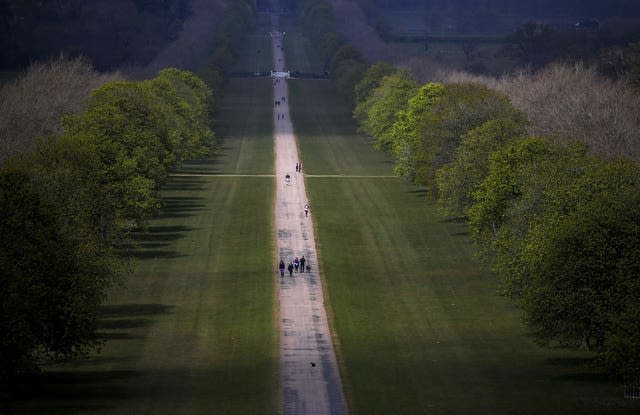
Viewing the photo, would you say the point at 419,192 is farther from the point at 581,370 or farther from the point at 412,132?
the point at 581,370

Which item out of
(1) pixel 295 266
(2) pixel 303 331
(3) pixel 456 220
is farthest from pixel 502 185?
(3) pixel 456 220

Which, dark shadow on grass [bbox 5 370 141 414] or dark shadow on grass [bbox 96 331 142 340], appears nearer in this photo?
dark shadow on grass [bbox 5 370 141 414]

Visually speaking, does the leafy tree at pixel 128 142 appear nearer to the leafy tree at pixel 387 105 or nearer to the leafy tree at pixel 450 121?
the leafy tree at pixel 450 121

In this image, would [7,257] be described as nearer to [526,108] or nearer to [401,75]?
[526,108]

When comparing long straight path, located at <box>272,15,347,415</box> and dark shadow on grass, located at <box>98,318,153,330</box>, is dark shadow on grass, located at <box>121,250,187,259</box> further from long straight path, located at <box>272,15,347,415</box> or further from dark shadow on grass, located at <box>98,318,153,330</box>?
dark shadow on grass, located at <box>98,318,153,330</box>

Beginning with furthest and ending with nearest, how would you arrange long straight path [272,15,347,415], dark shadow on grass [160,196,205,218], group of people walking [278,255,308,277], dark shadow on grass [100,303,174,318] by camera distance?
dark shadow on grass [160,196,205,218] < group of people walking [278,255,308,277] < dark shadow on grass [100,303,174,318] < long straight path [272,15,347,415]

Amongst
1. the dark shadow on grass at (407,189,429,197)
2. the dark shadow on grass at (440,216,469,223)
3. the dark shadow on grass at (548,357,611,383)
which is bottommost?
the dark shadow on grass at (407,189,429,197)

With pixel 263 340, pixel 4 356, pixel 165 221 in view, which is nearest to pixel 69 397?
pixel 4 356

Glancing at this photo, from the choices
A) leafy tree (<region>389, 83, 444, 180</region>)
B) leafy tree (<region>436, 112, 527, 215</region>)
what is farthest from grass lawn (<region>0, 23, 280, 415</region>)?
leafy tree (<region>436, 112, 527, 215</region>)
